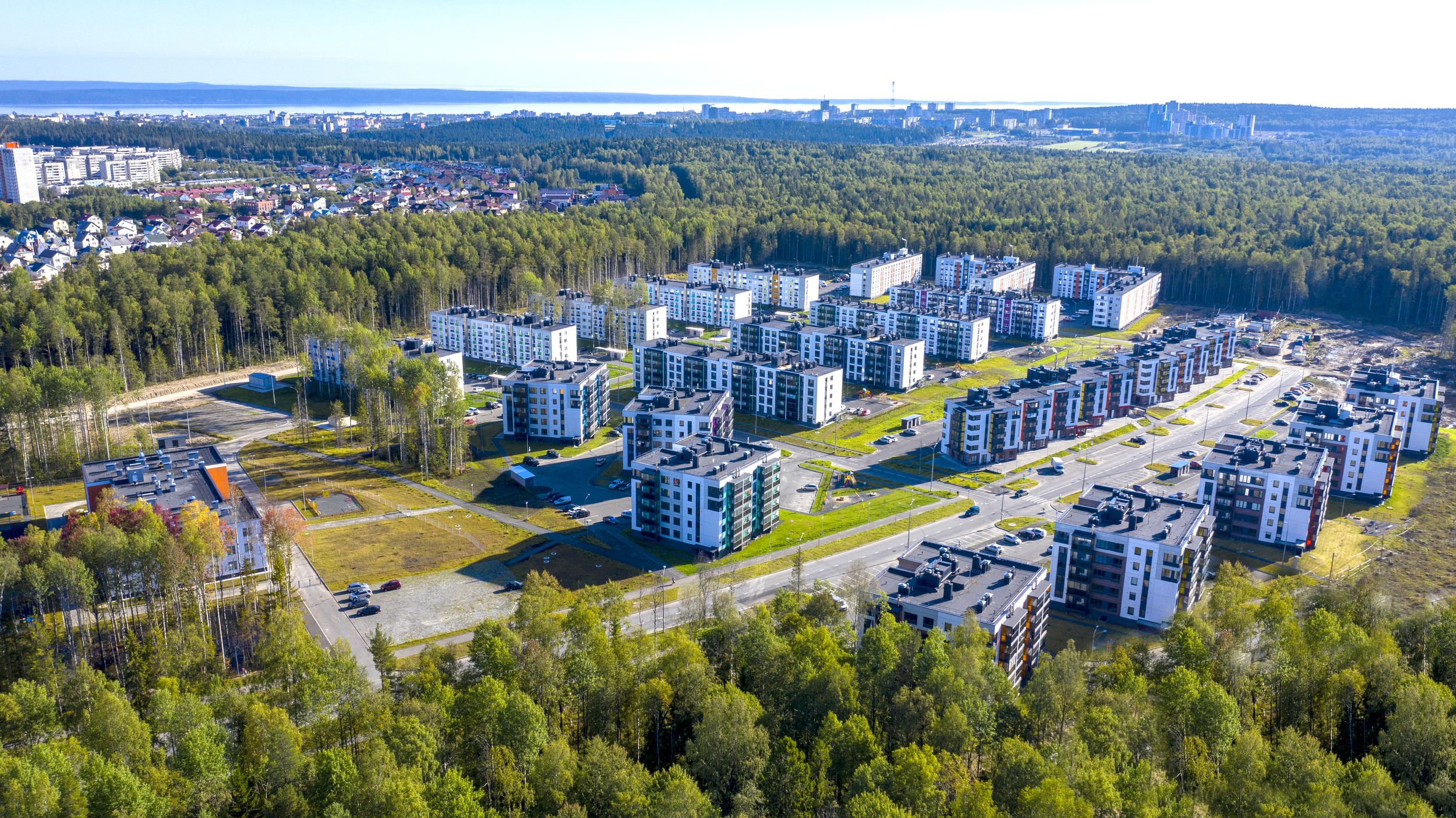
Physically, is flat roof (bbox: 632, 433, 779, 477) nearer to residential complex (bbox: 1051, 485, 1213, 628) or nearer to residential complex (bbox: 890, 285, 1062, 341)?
residential complex (bbox: 1051, 485, 1213, 628)

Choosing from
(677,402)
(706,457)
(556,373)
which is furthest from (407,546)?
(556,373)

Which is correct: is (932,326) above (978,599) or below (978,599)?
above

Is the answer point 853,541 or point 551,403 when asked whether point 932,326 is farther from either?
point 853,541

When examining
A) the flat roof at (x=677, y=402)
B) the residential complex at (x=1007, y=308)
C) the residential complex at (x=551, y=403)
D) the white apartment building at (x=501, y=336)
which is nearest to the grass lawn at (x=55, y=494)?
the residential complex at (x=551, y=403)

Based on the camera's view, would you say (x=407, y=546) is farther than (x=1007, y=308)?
No

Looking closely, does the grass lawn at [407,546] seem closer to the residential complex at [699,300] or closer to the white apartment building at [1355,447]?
the white apartment building at [1355,447]

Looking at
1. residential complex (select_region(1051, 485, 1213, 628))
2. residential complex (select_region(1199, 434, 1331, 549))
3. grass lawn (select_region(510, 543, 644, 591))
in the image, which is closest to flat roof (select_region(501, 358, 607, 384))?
grass lawn (select_region(510, 543, 644, 591))

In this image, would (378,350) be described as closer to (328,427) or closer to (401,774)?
(328,427)
